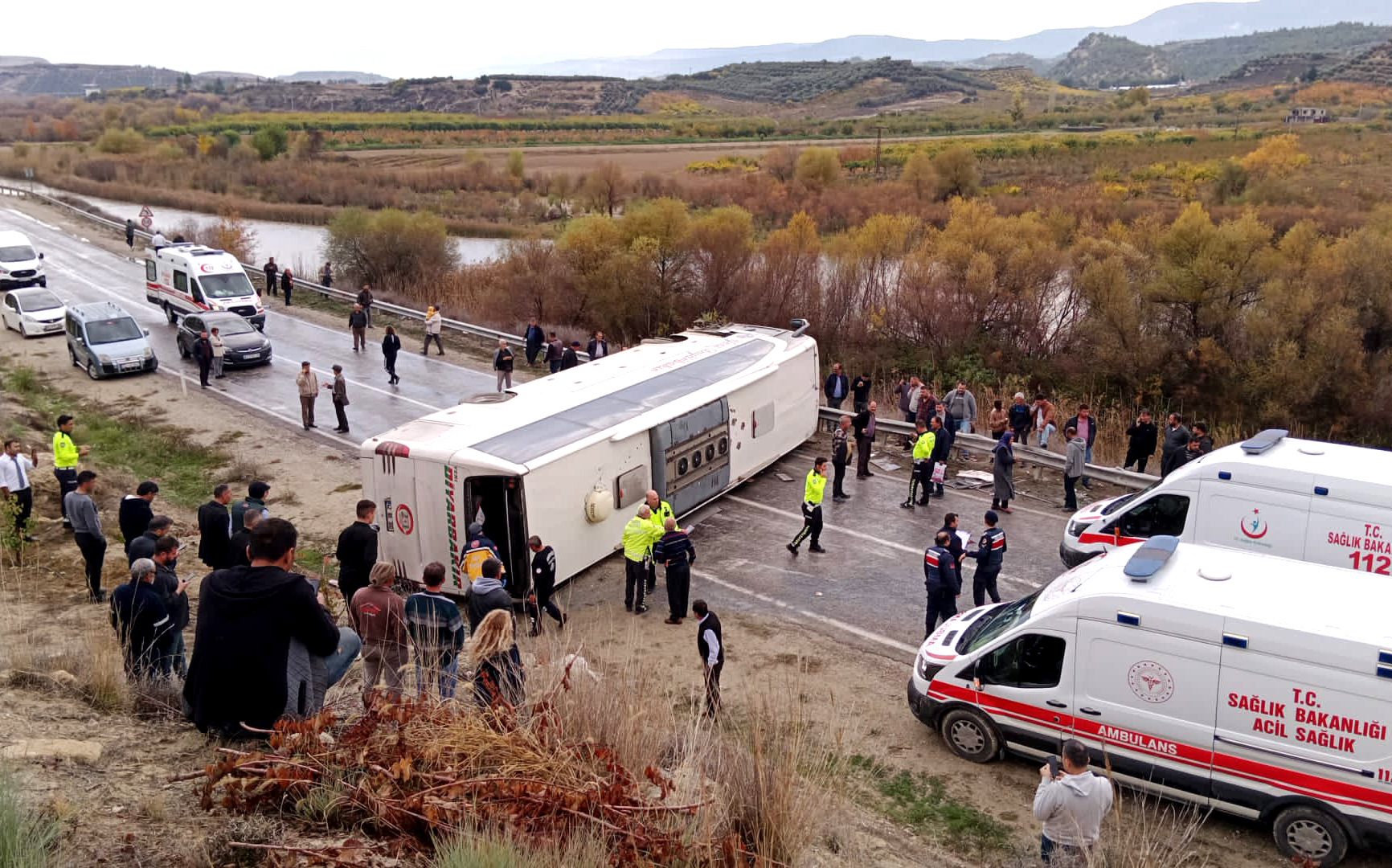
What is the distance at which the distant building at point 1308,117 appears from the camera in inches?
3899

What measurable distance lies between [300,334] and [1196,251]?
2429 centimetres

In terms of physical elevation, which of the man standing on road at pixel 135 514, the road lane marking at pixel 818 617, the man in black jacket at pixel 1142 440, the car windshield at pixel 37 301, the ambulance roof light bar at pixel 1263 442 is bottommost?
the road lane marking at pixel 818 617

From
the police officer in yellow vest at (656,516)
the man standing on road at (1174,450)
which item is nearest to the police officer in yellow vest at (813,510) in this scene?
the police officer in yellow vest at (656,516)

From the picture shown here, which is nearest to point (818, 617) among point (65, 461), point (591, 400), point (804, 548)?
point (804, 548)

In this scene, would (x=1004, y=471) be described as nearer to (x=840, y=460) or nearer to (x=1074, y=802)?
(x=840, y=460)

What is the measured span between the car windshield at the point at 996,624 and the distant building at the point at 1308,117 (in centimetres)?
10575

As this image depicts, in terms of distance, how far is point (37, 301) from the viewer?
3009cm

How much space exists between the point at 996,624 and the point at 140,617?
25.2ft

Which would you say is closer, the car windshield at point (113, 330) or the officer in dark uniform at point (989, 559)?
the officer in dark uniform at point (989, 559)

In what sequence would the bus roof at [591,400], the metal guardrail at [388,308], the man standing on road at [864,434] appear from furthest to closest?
the metal guardrail at [388,308]
the man standing on road at [864,434]
the bus roof at [591,400]

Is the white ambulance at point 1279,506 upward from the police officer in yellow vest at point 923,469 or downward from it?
upward

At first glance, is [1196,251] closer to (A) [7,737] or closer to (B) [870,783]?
(B) [870,783]

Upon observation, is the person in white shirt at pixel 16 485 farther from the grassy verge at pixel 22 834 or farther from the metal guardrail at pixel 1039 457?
the metal guardrail at pixel 1039 457

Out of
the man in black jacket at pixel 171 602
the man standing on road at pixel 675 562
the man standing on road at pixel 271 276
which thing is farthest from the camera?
the man standing on road at pixel 271 276
